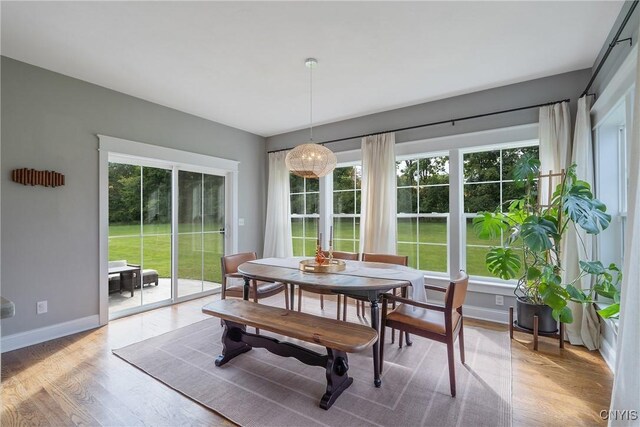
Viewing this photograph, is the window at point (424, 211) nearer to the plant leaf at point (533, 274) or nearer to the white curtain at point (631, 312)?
the plant leaf at point (533, 274)

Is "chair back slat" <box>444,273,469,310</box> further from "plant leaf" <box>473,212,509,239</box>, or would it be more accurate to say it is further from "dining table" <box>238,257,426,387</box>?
"plant leaf" <box>473,212,509,239</box>

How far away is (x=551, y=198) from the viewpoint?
9.30 feet

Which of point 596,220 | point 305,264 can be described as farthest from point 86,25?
point 596,220

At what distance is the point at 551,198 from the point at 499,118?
1099 millimetres

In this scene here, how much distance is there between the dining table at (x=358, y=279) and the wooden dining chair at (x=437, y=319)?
0.11 m

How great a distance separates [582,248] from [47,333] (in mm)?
5230

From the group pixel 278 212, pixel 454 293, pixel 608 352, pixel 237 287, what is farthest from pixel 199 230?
pixel 608 352

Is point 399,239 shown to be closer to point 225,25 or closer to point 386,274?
point 386,274

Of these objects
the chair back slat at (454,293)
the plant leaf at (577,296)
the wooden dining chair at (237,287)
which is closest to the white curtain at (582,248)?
the plant leaf at (577,296)

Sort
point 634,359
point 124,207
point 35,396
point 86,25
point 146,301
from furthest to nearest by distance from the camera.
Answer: point 146,301
point 124,207
point 86,25
point 35,396
point 634,359

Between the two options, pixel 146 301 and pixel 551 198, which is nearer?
pixel 551 198

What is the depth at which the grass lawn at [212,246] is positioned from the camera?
144 inches

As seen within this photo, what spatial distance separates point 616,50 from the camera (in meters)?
2.23

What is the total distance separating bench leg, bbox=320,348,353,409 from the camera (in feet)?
6.34
